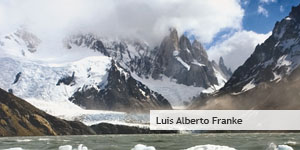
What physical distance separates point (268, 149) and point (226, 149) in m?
21.4

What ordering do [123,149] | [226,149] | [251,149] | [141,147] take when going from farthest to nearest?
[123,149] < [251,149] < [141,147] < [226,149]

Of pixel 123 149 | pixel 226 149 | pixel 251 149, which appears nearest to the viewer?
pixel 226 149

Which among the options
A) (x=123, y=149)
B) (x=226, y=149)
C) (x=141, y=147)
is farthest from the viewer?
(x=123, y=149)

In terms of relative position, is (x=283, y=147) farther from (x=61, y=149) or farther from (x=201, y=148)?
(x=61, y=149)

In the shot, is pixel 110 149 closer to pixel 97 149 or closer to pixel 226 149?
pixel 97 149

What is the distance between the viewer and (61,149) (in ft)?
336

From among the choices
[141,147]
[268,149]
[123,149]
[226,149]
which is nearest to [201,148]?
[226,149]

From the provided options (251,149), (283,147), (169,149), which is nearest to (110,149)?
(169,149)

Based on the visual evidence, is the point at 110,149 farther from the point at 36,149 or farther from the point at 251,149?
the point at 251,149

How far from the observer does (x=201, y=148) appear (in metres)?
86.4

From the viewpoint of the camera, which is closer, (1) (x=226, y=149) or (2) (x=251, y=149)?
(1) (x=226, y=149)

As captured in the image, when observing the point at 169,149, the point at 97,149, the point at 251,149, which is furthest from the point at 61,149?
the point at 251,149

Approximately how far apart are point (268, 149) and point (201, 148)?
79.1 feet

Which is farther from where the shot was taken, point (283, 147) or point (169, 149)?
point (169, 149)
